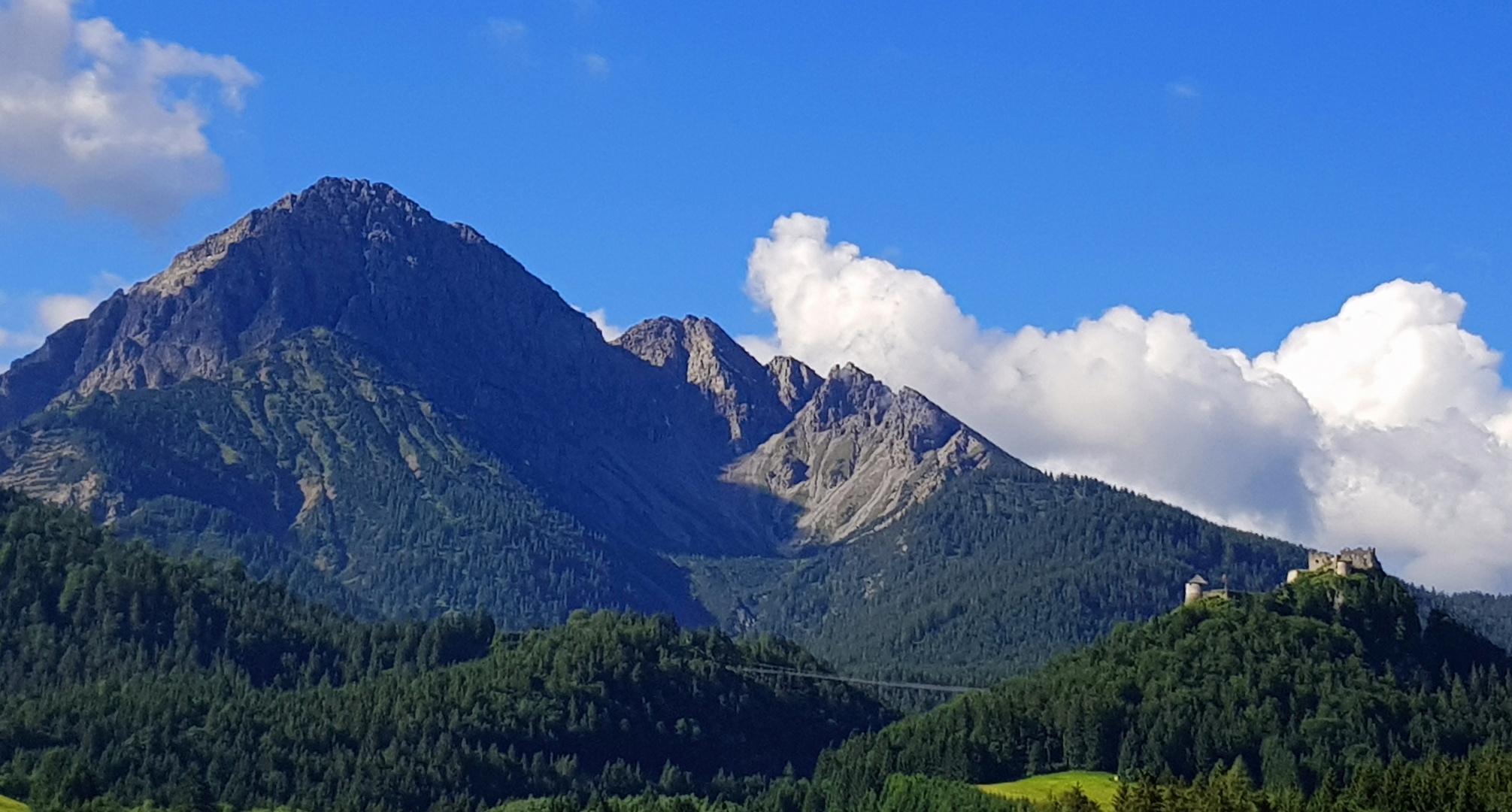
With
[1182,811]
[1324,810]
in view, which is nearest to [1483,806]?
[1324,810]

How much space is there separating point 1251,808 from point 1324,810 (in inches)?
301

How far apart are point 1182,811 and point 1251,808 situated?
264 inches

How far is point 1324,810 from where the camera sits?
198m

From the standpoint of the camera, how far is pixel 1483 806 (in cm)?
19950

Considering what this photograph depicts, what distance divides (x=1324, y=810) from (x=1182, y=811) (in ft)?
46.0

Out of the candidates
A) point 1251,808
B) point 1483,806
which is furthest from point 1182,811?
point 1483,806

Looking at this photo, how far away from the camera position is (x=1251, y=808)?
198 meters

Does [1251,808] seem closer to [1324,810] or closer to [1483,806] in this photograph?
[1324,810]

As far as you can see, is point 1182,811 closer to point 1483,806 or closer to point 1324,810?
point 1324,810

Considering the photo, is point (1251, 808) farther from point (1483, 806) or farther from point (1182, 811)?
point (1483, 806)

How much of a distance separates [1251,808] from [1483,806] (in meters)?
23.9
